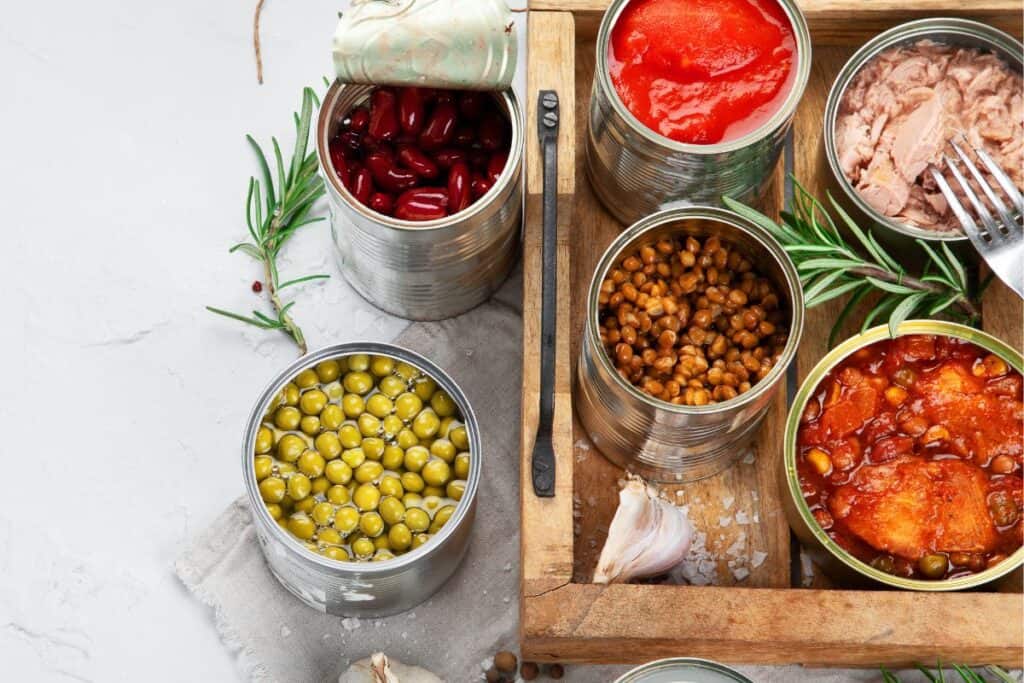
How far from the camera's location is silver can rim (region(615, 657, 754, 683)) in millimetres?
1605

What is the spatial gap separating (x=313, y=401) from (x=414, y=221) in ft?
1.06

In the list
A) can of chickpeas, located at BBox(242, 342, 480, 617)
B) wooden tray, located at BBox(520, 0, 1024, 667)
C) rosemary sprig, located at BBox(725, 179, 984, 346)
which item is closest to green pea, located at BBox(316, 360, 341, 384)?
can of chickpeas, located at BBox(242, 342, 480, 617)

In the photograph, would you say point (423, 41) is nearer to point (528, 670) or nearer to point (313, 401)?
point (313, 401)

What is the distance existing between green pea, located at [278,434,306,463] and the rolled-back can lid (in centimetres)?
53

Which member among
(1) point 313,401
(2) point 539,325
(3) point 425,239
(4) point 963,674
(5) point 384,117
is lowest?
(4) point 963,674

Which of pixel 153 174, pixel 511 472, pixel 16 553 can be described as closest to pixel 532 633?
pixel 511 472

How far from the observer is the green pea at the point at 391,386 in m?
1.92

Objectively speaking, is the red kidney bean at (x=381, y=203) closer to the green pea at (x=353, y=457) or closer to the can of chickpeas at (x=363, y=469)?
the can of chickpeas at (x=363, y=469)

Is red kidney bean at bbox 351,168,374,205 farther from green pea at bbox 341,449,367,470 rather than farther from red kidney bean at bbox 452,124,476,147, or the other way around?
green pea at bbox 341,449,367,470

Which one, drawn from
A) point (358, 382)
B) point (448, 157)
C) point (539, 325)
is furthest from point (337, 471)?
point (448, 157)

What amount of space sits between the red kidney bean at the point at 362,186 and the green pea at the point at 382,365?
25 centimetres

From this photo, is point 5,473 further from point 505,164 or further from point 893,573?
point 893,573

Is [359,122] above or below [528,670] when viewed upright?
above

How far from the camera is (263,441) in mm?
1877
